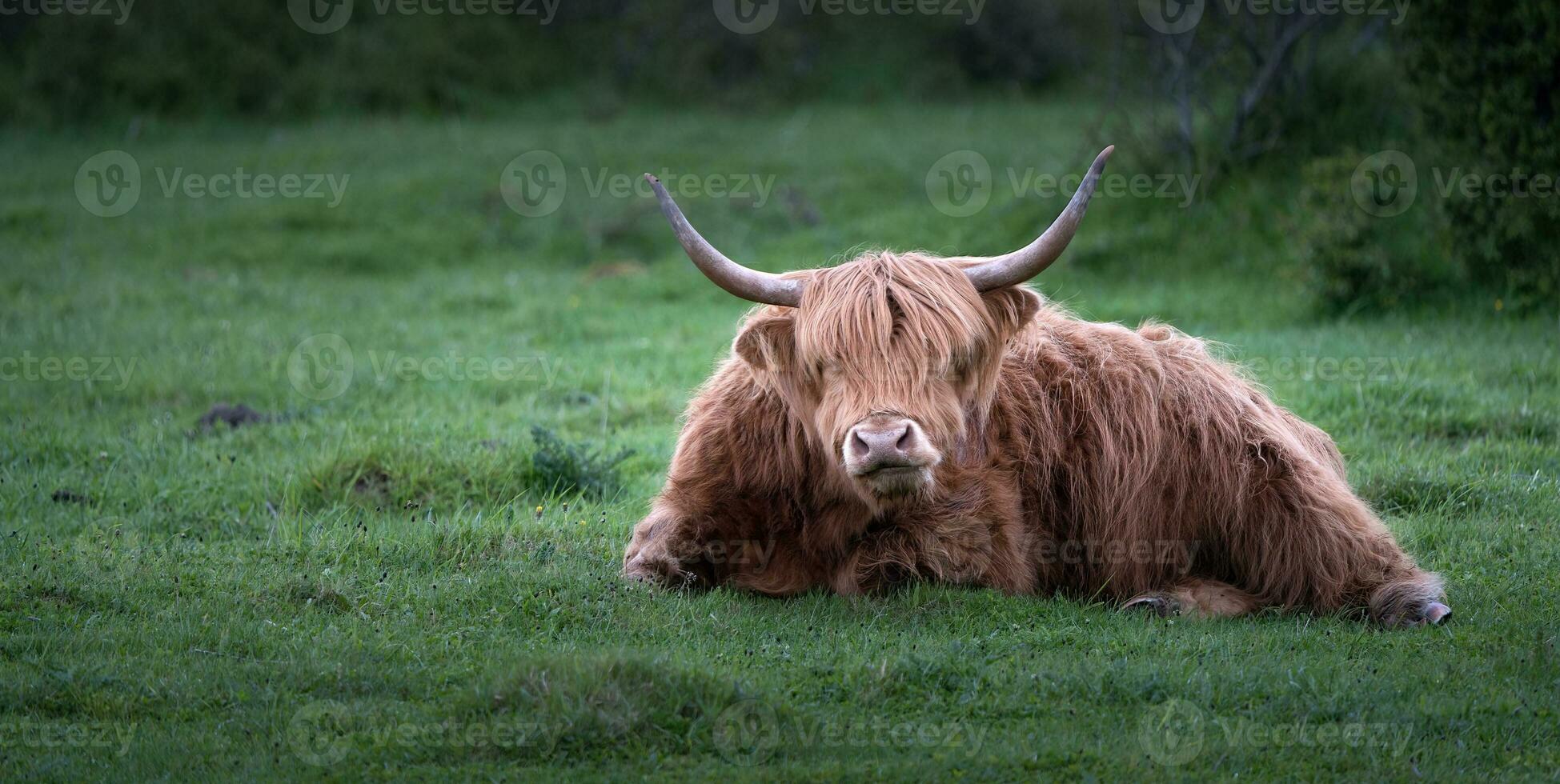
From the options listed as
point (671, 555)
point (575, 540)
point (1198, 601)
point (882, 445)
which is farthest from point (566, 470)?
point (1198, 601)

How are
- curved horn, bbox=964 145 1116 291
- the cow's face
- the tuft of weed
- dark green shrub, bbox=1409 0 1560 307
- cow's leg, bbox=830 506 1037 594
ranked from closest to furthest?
the cow's face → curved horn, bbox=964 145 1116 291 → cow's leg, bbox=830 506 1037 594 → the tuft of weed → dark green shrub, bbox=1409 0 1560 307

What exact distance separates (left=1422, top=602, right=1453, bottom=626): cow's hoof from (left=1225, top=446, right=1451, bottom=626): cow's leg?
0.32ft

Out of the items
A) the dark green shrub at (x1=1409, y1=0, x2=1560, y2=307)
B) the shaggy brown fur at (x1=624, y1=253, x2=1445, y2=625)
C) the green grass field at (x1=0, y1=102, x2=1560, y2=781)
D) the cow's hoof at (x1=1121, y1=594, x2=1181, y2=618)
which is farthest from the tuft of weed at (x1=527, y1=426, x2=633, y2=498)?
the dark green shrub at (x1=1409, y1=0, x2=1560, y2=307)

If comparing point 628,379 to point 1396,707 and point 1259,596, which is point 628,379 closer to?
point 1259,596

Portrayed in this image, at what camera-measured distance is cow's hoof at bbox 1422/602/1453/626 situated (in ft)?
16.2

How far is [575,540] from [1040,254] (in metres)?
2.32

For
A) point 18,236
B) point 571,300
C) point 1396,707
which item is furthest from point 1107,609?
point 18,236

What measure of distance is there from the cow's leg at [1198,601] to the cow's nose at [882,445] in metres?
1.33

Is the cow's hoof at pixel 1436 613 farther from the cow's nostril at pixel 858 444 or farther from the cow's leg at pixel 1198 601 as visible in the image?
the cow's nostril at pixel 858 444

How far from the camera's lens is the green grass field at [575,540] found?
3.85 m

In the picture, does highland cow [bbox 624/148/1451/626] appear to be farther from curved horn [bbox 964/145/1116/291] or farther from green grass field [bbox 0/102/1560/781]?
green grass field [bbox 0/102/1560/781]

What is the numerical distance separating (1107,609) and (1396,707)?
1.29 meters

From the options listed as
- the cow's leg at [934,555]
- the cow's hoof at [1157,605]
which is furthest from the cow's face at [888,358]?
the cow's hoof at [1157,605]

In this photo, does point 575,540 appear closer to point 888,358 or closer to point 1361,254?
point 888,358
